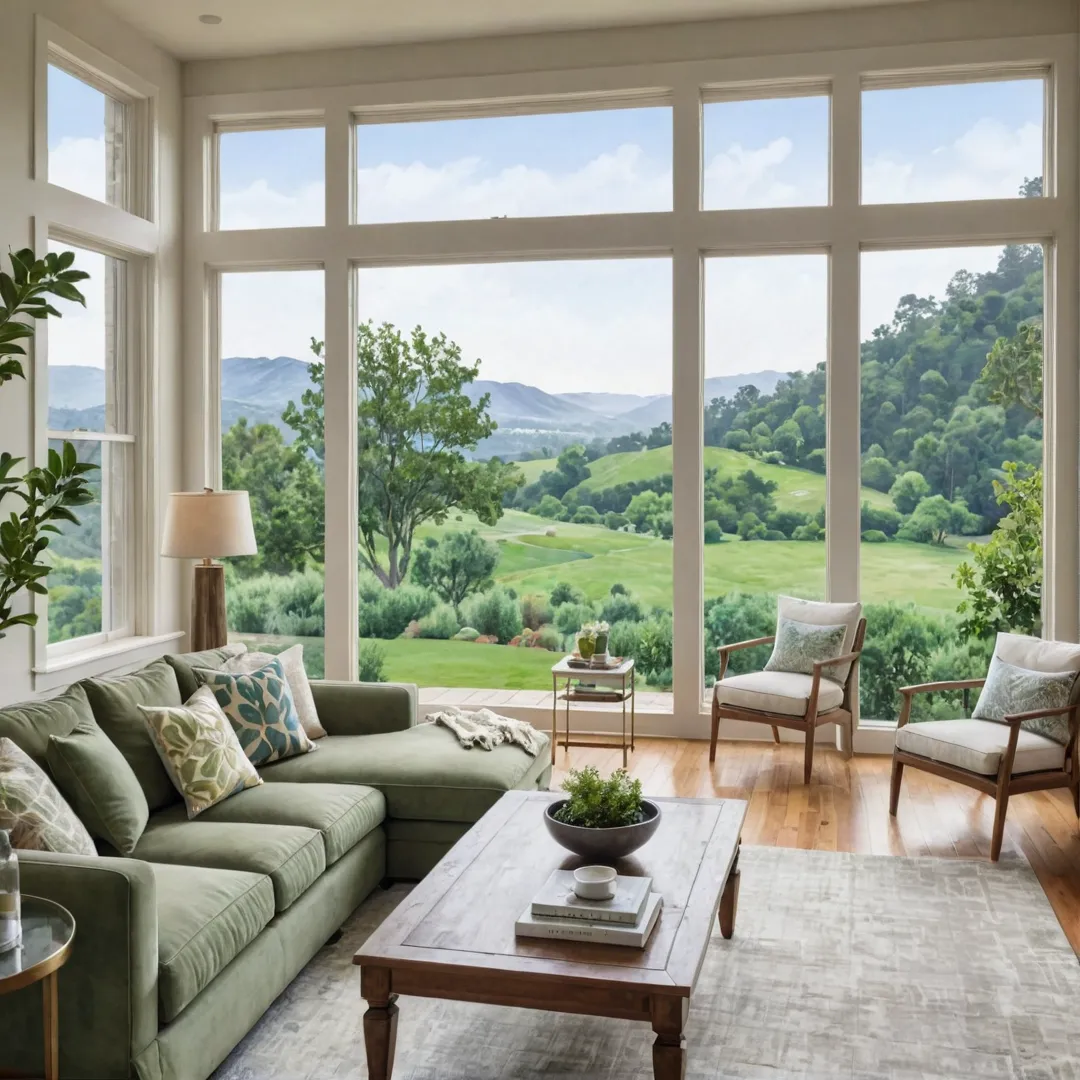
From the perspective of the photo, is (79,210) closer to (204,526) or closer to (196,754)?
(204,526)

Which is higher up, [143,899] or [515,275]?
[515,275]

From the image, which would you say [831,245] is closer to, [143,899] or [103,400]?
[103,400]

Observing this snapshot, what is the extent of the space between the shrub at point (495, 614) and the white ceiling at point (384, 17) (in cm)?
320

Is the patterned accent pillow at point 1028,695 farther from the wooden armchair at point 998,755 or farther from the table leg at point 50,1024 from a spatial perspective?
the table leg at point 50,1024

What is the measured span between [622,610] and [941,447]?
1.99 meters

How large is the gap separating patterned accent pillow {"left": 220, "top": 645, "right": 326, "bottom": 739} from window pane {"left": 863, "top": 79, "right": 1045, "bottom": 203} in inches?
157

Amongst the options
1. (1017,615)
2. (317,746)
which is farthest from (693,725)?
(317,746)

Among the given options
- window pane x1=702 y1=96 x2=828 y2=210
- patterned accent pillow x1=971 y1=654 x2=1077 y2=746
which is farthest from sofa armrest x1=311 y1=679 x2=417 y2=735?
window pane x1=702 y1=96 x2=828 y2=210

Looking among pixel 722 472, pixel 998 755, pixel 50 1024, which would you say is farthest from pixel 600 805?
pixel 722 472

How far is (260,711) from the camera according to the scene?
4.06 m

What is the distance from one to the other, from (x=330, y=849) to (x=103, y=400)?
11.8 ft

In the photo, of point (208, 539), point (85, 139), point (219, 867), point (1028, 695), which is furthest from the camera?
point (85, 139)

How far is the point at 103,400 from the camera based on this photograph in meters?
6.06

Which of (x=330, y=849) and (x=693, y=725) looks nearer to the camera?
(x=330, y=849)
